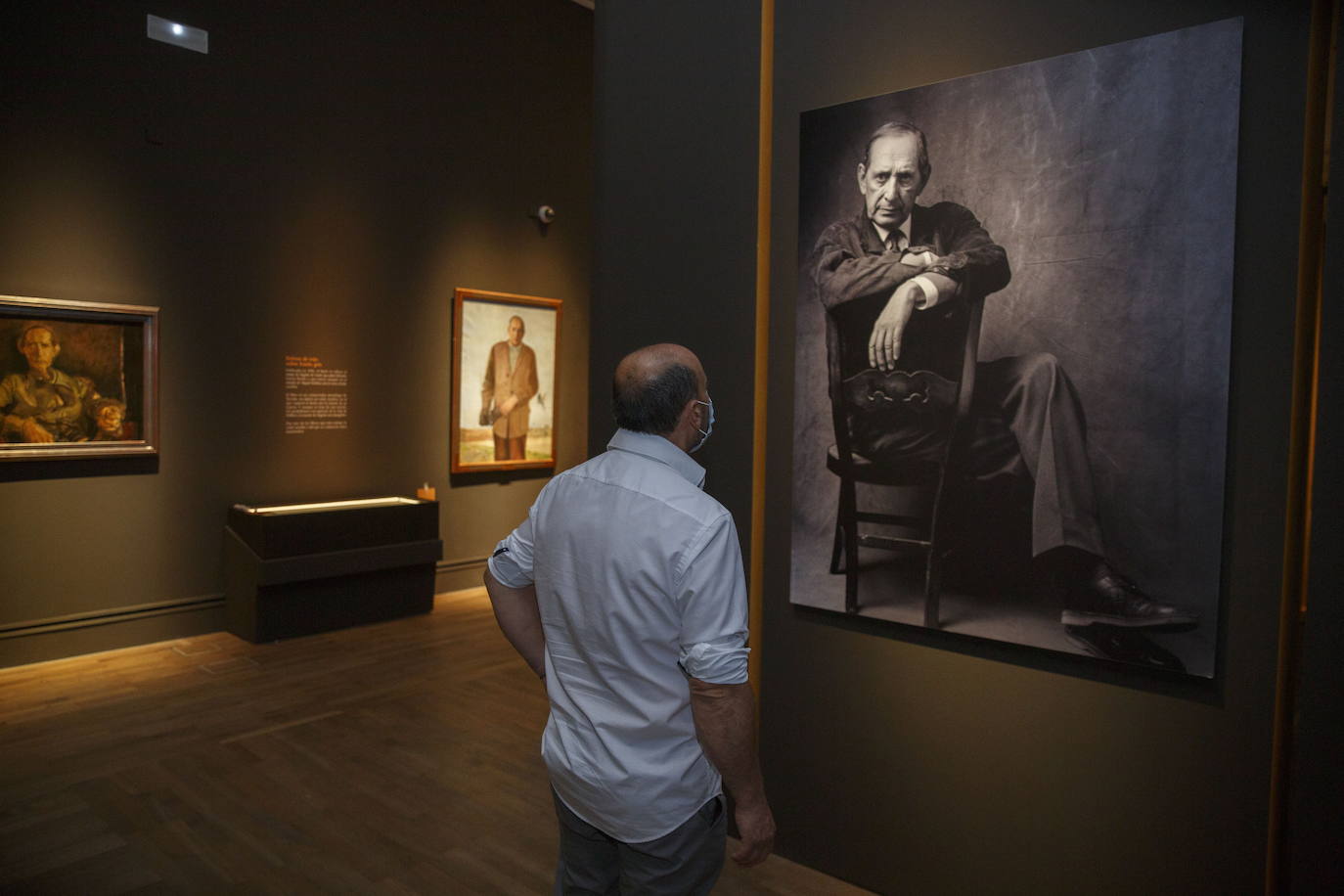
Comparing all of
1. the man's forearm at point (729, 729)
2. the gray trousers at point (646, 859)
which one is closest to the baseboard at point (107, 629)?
the gray trousers at point (646, 859)

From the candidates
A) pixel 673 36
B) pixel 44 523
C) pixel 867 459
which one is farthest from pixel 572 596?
pixel 44 523

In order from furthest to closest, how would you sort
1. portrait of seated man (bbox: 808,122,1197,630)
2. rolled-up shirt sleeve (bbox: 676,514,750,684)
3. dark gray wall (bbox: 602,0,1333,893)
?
portrait of seated man (bbox: 808,122,1197,630) < dark gray wall (bbox: 602,0,1333,893) < rolled-up shirt sleeve (bbox: 676,514,750,684)

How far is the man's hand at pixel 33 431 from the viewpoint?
5.58 metres

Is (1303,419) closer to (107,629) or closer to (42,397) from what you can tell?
(42,397)

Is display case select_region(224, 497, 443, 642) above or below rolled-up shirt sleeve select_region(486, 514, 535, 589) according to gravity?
below

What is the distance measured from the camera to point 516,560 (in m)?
2.17

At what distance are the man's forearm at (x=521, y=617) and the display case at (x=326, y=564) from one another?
4.56 m

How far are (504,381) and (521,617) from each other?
6.34m

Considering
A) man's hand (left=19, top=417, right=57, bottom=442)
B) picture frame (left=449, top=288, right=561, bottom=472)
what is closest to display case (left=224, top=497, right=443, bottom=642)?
picture frame (left=449, top=288, right=561, bottom=472)

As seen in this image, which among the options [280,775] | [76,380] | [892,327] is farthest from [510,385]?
[892,327]

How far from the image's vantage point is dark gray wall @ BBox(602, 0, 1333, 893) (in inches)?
90.2

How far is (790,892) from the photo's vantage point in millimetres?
3086

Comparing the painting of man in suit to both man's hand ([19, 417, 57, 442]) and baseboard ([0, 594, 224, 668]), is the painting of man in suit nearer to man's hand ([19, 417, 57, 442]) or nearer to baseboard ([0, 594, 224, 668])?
baseboard ([0, 594, 224, 668])

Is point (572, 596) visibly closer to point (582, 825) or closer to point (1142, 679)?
point (582, 825)
